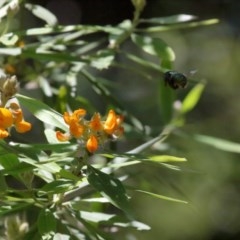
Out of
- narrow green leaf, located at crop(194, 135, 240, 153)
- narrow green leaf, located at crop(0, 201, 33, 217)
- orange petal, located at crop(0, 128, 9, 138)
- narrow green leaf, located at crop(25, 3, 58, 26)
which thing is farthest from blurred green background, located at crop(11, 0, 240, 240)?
orange petal, located at crop(0, 128, 9, 138)

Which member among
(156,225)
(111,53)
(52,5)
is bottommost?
(156,225)

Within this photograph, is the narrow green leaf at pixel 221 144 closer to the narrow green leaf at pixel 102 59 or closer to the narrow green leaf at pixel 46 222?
the narrow green leaf at pixel 102 59

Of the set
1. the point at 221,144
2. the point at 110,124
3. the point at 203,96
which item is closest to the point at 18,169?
the point at 110,124

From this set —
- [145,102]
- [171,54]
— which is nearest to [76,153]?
[171,54]

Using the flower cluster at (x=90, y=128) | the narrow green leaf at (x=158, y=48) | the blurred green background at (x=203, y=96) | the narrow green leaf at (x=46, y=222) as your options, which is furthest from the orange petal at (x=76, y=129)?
the blurred green background at (x=203, y=96)

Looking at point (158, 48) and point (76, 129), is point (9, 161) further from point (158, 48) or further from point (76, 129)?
point (158, 48)

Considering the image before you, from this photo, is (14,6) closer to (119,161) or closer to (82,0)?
(119,161)
